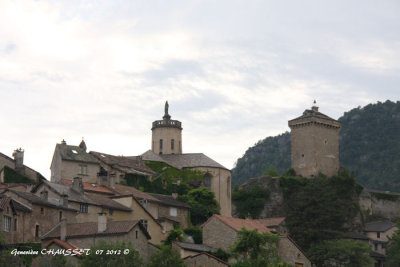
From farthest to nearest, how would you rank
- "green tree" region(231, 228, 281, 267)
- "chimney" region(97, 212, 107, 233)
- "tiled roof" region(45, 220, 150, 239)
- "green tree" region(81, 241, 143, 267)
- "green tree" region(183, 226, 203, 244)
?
1. "green tree" region(183, 226, 203, 244)
2. "green tree" region(231, 228, 281, 267)
3. "chimney" region(97, 212, 107, 233)
4. "tiled roof" region(45, 220, 150, 239)
5. "green tree" region(81, 241, 143, 267)

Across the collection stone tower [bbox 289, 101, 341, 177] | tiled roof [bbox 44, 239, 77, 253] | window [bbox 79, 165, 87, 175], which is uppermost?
stone tower [bbox 289, 101, 341, 177]

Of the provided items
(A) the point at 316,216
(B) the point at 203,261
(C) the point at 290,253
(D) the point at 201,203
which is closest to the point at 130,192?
(D) the point at 201,203

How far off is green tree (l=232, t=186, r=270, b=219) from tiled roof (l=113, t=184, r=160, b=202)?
73.8 feet

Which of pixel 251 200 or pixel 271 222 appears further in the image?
pixel 251 200

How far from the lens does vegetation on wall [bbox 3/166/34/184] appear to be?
8588 cm

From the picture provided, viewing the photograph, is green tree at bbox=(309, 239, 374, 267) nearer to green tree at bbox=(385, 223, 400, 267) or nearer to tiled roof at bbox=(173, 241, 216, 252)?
green tree at bbox=(385, 223, 400, 267)

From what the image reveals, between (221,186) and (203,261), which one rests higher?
(221,186)

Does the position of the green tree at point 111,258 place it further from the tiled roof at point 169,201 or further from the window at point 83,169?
the window at point 83,169

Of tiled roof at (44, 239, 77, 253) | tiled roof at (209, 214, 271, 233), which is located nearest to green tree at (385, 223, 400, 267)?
tiled roof at (209, 214, 271, 233)

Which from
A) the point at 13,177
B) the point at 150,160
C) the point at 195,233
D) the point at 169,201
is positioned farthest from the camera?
the point at 150,160

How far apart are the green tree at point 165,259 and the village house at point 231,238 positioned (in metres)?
13.1

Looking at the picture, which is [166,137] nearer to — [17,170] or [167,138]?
[167,138]

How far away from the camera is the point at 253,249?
233 feet

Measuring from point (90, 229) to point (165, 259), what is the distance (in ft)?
24.0
